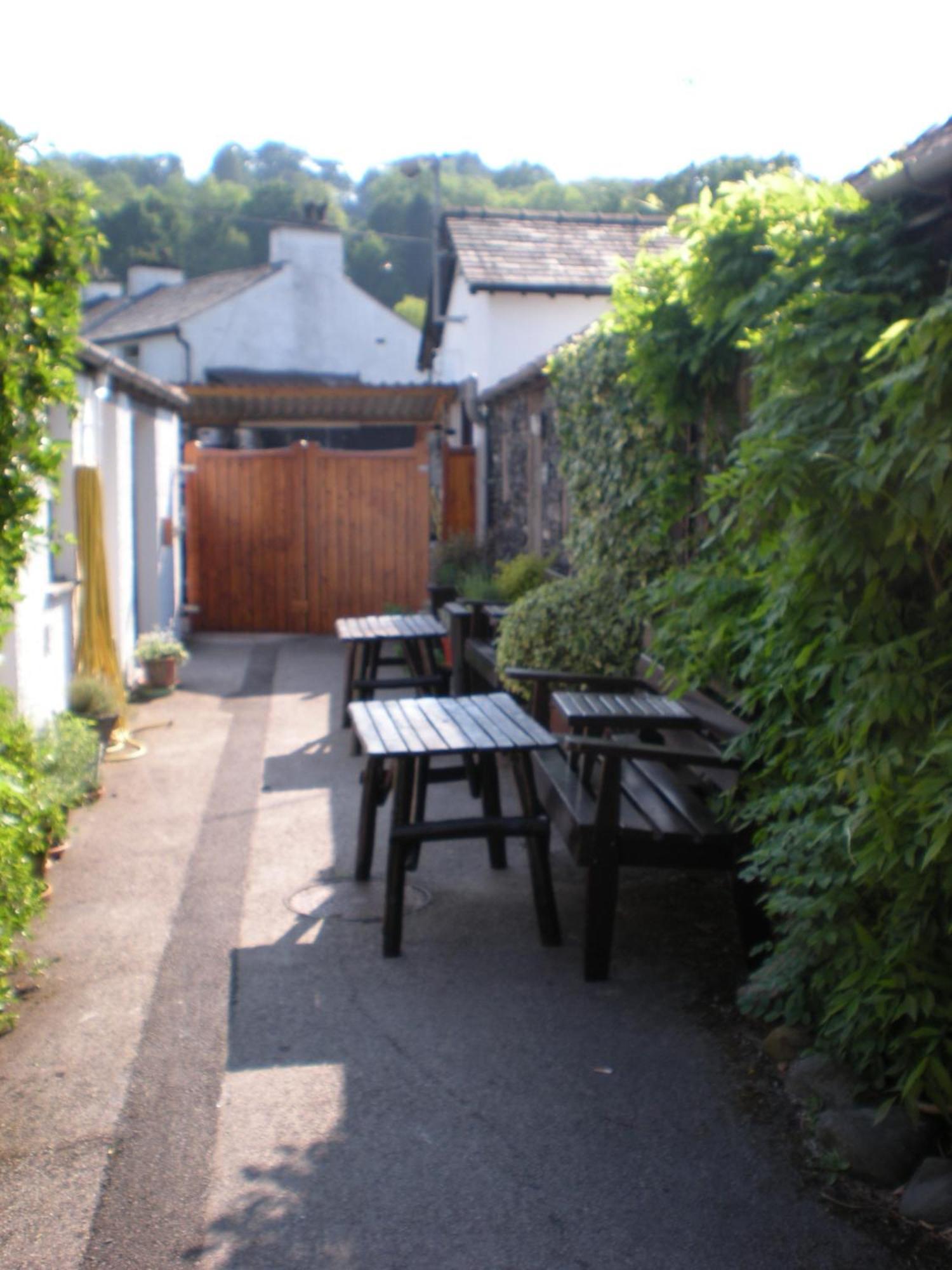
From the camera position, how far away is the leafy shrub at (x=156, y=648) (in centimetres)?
1078

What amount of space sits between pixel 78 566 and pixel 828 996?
6232 mm

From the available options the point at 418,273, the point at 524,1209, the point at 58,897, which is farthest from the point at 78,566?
the point at 418,273

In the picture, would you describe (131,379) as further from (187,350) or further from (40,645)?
(187,350)

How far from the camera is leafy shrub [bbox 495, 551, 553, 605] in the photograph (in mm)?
9969

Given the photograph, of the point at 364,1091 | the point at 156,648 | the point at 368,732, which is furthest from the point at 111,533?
the point at 364,1091

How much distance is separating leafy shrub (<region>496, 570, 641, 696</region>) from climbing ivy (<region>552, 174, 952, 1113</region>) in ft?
6.89

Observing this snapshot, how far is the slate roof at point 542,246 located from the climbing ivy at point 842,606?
432 inches

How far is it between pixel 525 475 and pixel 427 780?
20.8 feet

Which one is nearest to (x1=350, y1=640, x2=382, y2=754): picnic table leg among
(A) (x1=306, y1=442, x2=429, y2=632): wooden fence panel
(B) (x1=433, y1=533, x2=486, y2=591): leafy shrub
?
(B) (x1=433, y1=533, x2=486, y2=591): leafy shrub

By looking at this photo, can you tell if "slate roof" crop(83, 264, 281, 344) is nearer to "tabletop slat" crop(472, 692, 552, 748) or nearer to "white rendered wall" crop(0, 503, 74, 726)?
"white rendered wall" crop(0, 503, 74, 726)

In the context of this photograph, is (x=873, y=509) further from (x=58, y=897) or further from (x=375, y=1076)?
(x=58, y=897)

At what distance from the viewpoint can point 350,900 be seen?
221 inches

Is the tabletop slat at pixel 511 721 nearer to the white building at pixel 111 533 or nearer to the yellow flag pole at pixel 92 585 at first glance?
the white building at pixel 111 533

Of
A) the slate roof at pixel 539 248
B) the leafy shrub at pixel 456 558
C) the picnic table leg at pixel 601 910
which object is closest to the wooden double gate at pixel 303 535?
the leafy shrub at pixel 456 558
